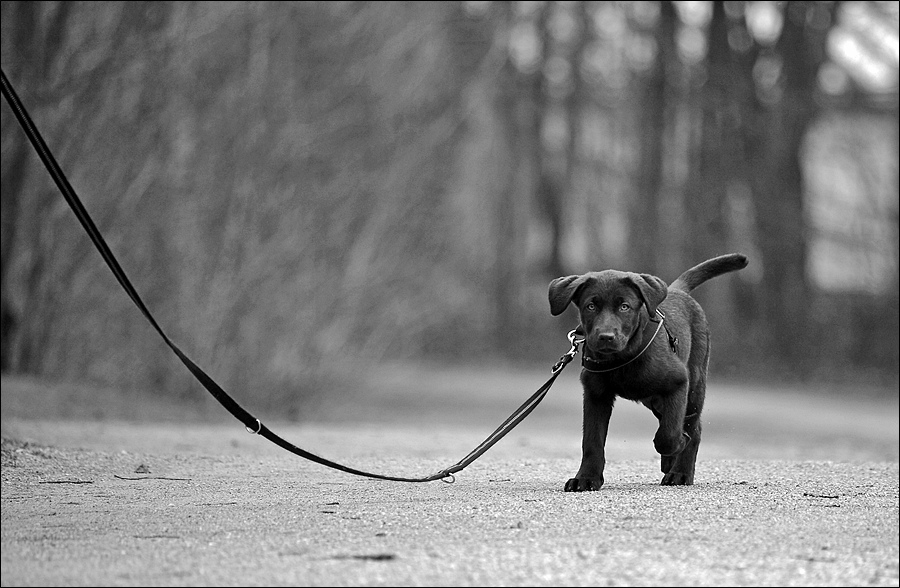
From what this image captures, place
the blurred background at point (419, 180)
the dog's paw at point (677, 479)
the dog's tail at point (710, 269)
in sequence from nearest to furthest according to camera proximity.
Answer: the dog's paw at point (677, 479), the dog's tail at point (710, 269), the blurred background at point (419, 180)

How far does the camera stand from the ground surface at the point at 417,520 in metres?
5.45

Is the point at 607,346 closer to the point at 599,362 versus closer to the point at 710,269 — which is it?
the point at 599,362

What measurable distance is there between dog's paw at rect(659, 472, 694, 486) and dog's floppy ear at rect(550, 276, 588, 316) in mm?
1212

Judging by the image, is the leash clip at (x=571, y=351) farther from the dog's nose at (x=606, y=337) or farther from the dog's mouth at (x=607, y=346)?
the dog's nose at (x=606, y=337)

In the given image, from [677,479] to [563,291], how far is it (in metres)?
1.34

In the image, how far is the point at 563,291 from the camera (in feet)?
26.3

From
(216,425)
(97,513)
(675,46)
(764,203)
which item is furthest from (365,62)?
(97,513)

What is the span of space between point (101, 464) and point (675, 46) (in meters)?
30.8

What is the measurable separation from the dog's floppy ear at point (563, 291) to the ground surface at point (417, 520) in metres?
0.99

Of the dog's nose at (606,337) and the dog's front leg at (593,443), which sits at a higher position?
the dog's nose at (606,337)

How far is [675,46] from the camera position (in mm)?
38750

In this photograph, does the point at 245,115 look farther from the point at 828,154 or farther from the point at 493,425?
the point at 828,154

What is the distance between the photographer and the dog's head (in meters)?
7.72

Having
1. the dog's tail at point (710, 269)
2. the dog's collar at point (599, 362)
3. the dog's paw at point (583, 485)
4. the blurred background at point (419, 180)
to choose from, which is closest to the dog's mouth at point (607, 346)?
the dog's collar at point (599, 362)
